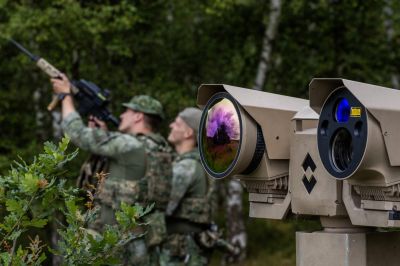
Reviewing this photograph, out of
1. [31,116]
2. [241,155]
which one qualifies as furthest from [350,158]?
[31,116]

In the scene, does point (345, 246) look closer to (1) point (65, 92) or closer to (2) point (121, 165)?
(2) point (121, 165)

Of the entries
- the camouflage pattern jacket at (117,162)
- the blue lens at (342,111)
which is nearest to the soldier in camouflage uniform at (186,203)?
the camouflage pattern jacket at (117,162)

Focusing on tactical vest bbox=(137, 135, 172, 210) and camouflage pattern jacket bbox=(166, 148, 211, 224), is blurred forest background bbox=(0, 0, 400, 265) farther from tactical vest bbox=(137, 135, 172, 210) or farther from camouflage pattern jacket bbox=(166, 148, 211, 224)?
tactical vest bbox=(137, 135, 172, 210)

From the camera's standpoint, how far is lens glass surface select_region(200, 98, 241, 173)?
4484mm

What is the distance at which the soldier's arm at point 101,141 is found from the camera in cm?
812

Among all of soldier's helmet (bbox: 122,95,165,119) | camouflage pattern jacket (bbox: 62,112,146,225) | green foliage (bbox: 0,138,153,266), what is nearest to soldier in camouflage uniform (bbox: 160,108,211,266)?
soldier's helmet (bbox: 122,95,165,119)

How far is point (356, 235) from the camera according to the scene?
173 inches

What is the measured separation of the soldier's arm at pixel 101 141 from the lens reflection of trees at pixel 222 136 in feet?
11.9

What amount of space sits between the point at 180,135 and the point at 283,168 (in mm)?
4076

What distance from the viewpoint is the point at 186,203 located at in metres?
8.60

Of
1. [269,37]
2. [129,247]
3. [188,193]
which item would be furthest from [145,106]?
[269,37]

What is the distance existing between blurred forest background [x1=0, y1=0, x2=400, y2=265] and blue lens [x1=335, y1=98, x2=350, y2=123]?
28.8 feet

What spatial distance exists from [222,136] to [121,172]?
3.73m

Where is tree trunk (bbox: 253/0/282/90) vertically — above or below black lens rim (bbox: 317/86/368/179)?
above
